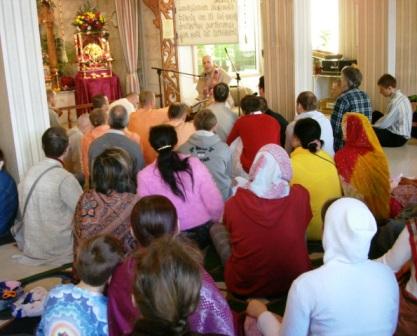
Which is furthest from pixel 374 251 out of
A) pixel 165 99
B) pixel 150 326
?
pixel 165 99

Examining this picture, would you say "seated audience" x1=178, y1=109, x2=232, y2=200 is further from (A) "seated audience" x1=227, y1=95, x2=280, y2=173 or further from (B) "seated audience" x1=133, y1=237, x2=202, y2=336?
(B) "seated audience" x1=133, y1=237, x2=202, y2=336

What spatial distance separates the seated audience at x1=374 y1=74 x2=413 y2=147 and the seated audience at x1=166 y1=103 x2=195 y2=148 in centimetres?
315

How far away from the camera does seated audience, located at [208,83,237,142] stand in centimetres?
583

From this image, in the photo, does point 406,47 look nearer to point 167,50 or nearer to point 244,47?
point 244,47

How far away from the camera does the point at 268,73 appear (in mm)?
7191

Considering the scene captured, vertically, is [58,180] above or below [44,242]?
above

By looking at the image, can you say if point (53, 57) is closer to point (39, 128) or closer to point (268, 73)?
point (268, 73)

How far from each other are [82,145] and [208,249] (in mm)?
1827

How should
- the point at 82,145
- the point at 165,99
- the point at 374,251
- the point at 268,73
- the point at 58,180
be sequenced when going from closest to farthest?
the point at 374,251, the point at 58,180, the point at 82,145, the point at 268,73, the point at 165,99

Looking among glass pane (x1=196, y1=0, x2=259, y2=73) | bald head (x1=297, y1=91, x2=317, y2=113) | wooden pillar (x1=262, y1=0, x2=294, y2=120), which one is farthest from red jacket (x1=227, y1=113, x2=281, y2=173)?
glass pane (x1=196, y1=0, x2=259, y2=73)

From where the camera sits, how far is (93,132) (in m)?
5.23

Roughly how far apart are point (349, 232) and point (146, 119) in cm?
428

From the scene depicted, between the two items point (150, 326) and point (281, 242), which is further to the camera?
point (281, 242)

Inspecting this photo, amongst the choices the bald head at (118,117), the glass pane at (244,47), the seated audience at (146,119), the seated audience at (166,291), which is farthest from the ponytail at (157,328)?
the glass pane at (244,47)
